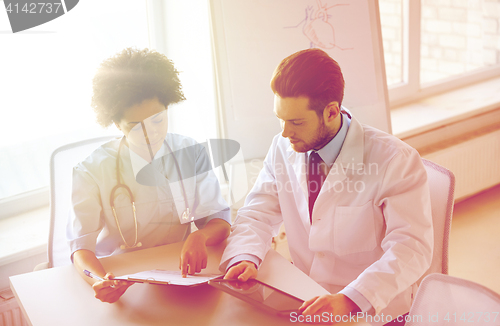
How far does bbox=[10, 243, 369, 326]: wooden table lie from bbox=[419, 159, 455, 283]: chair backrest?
14.8 inches

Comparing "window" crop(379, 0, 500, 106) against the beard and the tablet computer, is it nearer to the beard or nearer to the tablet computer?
the beard

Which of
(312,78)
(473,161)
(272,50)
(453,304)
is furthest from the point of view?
(473,161)

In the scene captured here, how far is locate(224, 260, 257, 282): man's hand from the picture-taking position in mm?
1063

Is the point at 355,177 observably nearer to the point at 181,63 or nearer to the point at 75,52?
the point at 181,63

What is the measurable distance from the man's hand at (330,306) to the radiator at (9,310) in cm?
113

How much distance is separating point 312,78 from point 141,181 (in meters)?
0.55

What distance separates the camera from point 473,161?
8.72ft

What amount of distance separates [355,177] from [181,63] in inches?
36.0

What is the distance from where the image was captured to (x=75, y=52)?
174 centimetres

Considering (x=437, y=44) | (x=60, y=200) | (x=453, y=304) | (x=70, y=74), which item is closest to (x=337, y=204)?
(x=453, y=304)

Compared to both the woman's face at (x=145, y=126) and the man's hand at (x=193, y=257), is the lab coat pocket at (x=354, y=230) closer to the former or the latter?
the man's hand at (x=193, y=257)

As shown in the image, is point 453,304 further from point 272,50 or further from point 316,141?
point 272,50

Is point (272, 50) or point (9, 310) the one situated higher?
point (272, 50)

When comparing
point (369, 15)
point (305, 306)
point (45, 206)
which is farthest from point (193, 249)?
point (369, 15)
